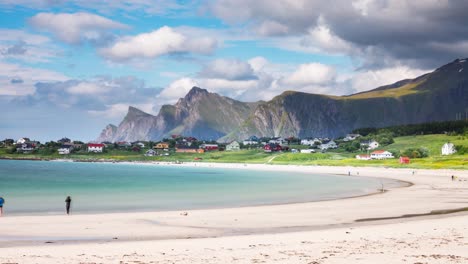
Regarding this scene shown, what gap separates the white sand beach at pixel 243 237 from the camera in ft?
61.1

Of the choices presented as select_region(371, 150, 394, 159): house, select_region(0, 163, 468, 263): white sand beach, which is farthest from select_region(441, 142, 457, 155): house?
select_region(0, 163, 468, 263): white sand beach

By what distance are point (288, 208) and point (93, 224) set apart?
1750 cm

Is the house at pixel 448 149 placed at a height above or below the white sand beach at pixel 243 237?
above

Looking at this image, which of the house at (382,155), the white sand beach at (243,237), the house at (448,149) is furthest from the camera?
the house at (382,155)

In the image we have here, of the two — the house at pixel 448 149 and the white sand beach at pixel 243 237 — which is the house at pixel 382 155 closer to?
the house at pixel 448 149

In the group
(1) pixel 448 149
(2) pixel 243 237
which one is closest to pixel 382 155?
(1) pixel 448 149

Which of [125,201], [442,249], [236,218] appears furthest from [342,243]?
[125,201]

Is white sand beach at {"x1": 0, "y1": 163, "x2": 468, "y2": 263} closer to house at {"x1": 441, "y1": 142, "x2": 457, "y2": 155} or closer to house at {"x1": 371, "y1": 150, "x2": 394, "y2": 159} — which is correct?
house at {"x1": 371, "y1": 150, "x2": 394, "y2": 159}

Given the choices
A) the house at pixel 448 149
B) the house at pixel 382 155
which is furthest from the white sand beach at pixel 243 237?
the house at pixel 448 149

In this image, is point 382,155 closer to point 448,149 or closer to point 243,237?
point 448,149

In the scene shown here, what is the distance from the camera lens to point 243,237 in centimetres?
2433

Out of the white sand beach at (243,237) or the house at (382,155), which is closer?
the white sand beach at (243,237)

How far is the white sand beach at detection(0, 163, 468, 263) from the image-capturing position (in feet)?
61.1

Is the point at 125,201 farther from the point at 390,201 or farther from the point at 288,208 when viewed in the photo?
the point at 390,201
